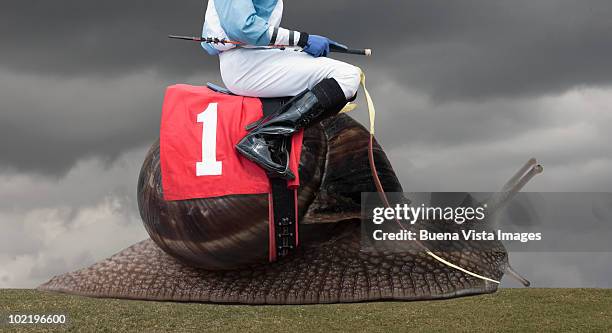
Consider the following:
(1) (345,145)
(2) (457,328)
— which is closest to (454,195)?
(1) (345,145)

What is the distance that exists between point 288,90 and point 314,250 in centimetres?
134

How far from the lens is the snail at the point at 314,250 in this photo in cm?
501

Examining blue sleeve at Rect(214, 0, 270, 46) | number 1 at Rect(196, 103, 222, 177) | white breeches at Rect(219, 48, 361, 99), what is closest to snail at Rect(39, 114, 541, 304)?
number 1 at Rect(196, 103, 222, 177)

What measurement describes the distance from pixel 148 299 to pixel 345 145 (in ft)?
6.87

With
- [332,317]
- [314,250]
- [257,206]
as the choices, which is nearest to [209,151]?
[257,206]

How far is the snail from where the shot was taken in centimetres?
501

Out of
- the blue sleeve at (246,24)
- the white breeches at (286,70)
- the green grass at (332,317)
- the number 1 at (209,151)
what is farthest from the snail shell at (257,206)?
the green grass at (332,317)

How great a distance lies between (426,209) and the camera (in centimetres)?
550

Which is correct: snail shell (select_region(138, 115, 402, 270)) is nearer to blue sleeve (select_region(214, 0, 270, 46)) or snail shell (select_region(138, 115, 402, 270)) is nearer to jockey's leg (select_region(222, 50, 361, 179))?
jockey's leg (select_region(222, 50, 361, 179))

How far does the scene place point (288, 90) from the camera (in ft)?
16.3

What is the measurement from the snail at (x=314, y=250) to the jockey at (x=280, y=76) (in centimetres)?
37

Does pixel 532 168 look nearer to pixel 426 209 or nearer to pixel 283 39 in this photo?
pixel 426 209

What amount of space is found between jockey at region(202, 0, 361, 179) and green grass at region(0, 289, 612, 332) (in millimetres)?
4648

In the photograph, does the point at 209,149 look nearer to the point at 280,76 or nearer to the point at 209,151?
the point at 209,151
